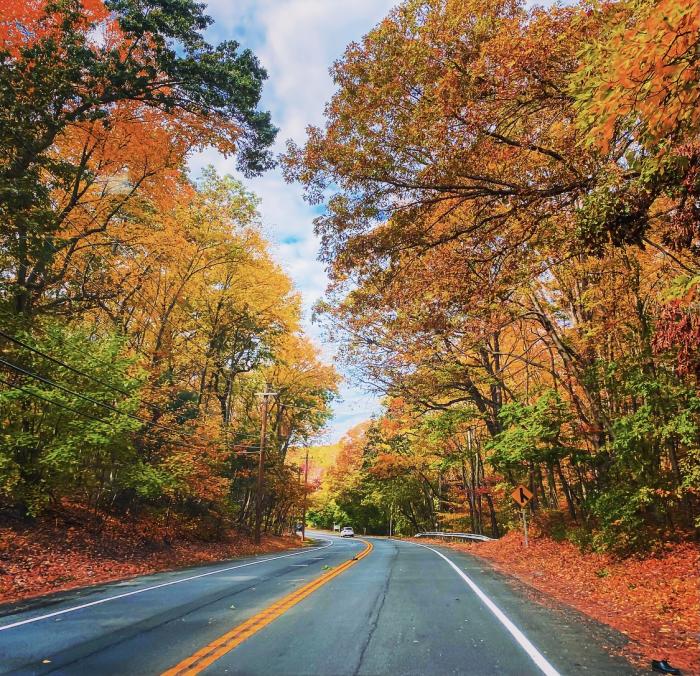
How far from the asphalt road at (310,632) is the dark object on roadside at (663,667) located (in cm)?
31

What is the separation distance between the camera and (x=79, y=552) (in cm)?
1366

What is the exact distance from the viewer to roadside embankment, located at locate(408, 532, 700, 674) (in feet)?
18.9

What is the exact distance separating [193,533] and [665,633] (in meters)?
20.0

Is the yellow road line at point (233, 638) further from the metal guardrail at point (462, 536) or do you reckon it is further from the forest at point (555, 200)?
the metal guardrail at point (462, 536)

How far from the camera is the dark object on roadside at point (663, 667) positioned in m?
4.58

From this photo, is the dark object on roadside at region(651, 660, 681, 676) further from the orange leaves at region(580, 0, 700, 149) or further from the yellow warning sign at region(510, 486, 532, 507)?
the yellow warning sign at region(510, 486, 532, 507)

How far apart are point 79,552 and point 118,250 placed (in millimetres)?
10492

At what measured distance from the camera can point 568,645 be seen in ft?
17.9

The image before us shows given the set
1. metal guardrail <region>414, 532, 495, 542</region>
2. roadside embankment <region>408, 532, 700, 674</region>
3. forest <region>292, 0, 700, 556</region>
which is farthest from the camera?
metal guardrail <region>414, 532, 495, 542</region>

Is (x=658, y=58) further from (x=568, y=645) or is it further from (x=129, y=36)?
(x=129, y=36)

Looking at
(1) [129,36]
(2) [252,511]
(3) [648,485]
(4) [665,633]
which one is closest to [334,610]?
(4) [665,633]

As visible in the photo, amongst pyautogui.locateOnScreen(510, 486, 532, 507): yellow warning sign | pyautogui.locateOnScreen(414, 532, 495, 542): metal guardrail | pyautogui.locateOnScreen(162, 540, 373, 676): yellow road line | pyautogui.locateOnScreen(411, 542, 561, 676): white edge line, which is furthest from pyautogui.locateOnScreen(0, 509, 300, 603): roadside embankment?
pyautogui.locateOnScreen(414, 532, 495, 542): metal guardrail

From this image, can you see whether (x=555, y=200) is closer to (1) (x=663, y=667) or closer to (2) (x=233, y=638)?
(1) (x=663, y=667)

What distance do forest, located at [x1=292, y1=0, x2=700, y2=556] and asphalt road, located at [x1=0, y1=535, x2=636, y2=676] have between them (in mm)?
3742
